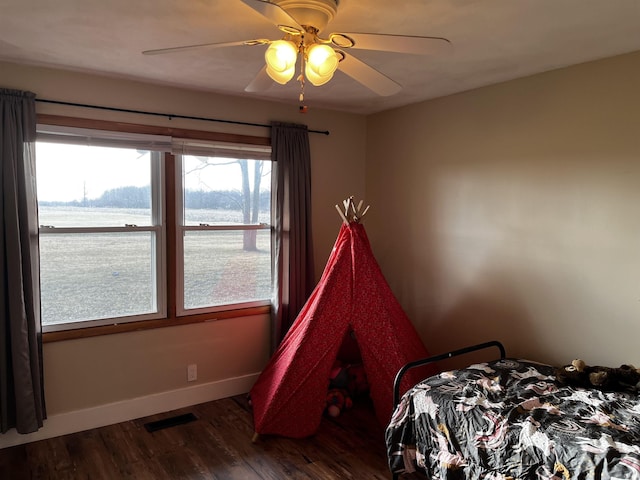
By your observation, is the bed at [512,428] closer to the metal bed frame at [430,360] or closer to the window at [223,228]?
the metal bed frame at [430,360]

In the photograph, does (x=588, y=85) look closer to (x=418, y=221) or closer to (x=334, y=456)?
(x=418, y=221)

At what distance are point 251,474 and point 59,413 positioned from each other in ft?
4.66

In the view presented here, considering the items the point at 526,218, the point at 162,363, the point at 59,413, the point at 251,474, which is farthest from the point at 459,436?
the point at 59,413

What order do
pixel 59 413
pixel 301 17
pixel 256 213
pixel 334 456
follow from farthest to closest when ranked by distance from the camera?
pixel 256 213
pixel 59 413
pixel 334 456
pixel 301 17

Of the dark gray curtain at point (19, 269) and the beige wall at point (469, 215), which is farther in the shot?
the dark gray curtain at point (19, 269)

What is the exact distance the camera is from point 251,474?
2814 millimetres

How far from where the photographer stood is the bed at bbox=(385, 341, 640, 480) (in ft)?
6.66

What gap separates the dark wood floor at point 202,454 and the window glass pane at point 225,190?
153 cm

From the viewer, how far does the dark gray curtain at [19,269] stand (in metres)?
2.89

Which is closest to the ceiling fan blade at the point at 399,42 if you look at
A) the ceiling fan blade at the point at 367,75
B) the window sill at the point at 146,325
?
the ceiling fan blade at the point at 367,75

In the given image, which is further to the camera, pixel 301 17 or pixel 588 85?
pixel 588 85

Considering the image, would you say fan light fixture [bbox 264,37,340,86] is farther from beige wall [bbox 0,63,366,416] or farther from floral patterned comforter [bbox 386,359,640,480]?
beige wall [bbox 0,63,366,416]

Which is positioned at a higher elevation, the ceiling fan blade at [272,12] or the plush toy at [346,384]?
the ceiling fan blade at [272,12]

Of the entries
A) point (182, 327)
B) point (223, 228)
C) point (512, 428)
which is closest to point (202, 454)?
point (182, 327)
